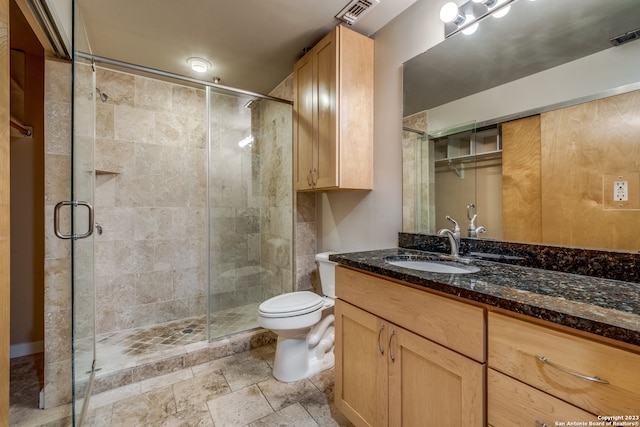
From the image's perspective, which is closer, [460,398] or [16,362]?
[460,398]

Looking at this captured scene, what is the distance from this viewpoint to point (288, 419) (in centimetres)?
143

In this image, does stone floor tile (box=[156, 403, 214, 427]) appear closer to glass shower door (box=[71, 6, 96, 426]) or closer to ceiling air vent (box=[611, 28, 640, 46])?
glass shower door (box=[71, 6, 96, 426])

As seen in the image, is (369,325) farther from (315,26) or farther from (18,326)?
A: (18,326)

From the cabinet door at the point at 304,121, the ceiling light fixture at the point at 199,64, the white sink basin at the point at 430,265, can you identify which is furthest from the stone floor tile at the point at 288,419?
the ceiling light fixture at the point at 199,64

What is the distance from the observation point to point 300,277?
2430mm

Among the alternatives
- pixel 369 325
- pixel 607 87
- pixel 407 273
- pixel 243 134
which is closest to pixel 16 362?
pixel 243 134

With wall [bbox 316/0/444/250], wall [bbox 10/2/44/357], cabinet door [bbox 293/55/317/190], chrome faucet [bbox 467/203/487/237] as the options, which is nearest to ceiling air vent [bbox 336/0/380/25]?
wall [bbox 316/0/444/250]

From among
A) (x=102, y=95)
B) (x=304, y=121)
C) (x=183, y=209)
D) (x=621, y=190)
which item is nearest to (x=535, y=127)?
(x=621, y=190)

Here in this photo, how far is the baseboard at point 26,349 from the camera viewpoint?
200cm

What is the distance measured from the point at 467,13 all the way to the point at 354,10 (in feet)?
2.17

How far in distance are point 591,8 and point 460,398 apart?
156 centimetres

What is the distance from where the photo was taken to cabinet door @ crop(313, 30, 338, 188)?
1805 millimetres

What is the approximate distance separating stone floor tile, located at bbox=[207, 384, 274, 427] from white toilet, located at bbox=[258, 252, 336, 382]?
0.68 ft

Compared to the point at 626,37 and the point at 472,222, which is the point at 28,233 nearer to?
the point at 472,222
